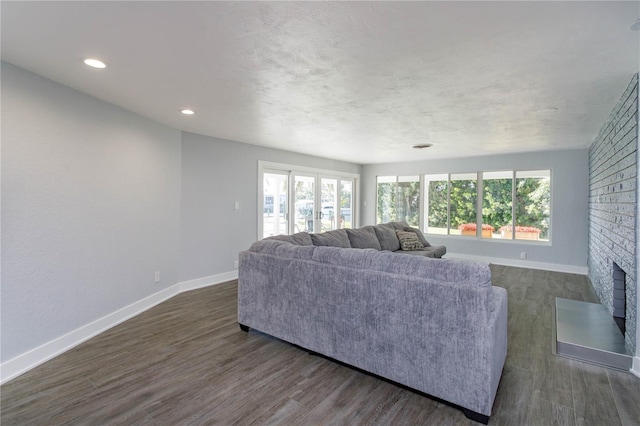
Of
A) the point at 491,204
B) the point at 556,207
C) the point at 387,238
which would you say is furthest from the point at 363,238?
the point at 556,207

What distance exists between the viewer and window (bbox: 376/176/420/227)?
791cm

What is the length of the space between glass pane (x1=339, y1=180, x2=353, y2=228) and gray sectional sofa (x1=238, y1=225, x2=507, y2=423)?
16.8 feet

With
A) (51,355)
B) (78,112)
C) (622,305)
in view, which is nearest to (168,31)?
(78,112)

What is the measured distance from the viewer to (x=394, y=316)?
2.21 metres

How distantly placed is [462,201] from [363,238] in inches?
138

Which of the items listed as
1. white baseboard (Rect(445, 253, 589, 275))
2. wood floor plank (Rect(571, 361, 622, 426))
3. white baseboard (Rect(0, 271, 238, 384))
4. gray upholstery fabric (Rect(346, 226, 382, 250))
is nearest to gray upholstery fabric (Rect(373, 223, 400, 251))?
gray upholstery fabric (Rect(346, 226, 382, 250))

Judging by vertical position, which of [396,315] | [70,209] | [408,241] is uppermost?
[70,209]

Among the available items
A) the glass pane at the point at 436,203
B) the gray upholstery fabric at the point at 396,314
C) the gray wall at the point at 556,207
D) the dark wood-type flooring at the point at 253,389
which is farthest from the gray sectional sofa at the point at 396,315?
the glass pane at the point at 436,203

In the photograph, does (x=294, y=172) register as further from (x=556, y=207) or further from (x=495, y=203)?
(x=556, y=207)

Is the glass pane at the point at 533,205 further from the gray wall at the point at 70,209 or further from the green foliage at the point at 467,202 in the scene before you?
the gray wall at the point at 70,209

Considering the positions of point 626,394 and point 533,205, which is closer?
point 626,394

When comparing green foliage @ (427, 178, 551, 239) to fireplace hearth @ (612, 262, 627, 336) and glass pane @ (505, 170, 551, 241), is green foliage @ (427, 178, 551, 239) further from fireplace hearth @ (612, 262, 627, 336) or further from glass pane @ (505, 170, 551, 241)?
fireplace hearth @ (612, 262, 627, 336)

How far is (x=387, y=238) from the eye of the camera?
5.39m

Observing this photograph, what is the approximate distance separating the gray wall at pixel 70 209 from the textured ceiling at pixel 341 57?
0.77 feet
